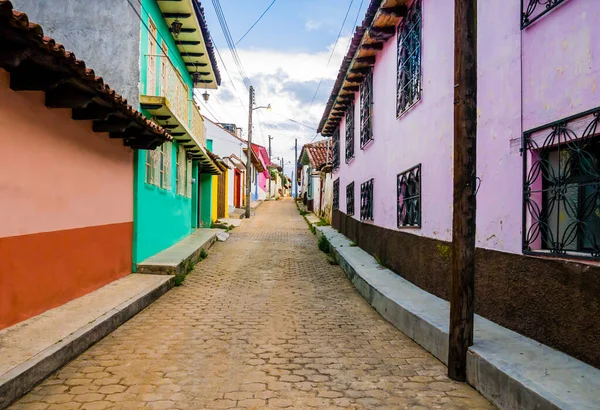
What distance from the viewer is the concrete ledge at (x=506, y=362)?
317 centimetres

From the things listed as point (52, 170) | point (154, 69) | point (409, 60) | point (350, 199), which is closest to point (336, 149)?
point (350, 199)

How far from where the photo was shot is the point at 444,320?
525 centimetres

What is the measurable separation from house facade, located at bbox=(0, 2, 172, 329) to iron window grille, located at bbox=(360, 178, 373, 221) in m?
5.73

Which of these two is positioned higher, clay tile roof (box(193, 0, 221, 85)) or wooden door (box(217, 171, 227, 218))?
clay tile roof (box(193, 0, 221, 85))

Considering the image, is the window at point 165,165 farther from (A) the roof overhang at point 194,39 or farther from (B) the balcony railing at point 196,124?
(A) the roof overhang at point 194,39

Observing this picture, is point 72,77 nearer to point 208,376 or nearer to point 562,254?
point 208,376

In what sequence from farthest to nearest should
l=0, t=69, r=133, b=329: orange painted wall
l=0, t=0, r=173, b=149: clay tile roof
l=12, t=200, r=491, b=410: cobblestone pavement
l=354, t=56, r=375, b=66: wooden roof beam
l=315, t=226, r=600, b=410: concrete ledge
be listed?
l=354, t=56, r=375, b=66: wooden roof beam → l=0, t=69, r=133, b=329: orange painted wall → l=12, t=200, r=491, b=410: cobblestone pavement → l=0, t=0, r=173, b=149: clay tile roof → l=315, t=226, r=600, b=410: concrete ledge

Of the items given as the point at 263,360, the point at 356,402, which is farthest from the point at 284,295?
the point at 356,402

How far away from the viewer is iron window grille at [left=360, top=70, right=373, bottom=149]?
1177 cm

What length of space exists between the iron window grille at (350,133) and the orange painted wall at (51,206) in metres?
8.45

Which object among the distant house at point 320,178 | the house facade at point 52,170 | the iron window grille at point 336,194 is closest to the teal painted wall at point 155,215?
the house facade at point 52,170

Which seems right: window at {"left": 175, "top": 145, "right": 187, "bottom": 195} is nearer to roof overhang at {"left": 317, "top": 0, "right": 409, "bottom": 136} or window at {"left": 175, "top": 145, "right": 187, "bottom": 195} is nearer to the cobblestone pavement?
roof overhang at {"left": 317, "top": 0, "right": 409, "bottom": 136}

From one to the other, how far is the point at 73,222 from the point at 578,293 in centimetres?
616

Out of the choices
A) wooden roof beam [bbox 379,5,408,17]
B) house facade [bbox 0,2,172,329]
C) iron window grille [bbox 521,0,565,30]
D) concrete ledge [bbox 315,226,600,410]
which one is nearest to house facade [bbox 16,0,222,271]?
house facade [bbox 0,2,172,329]
